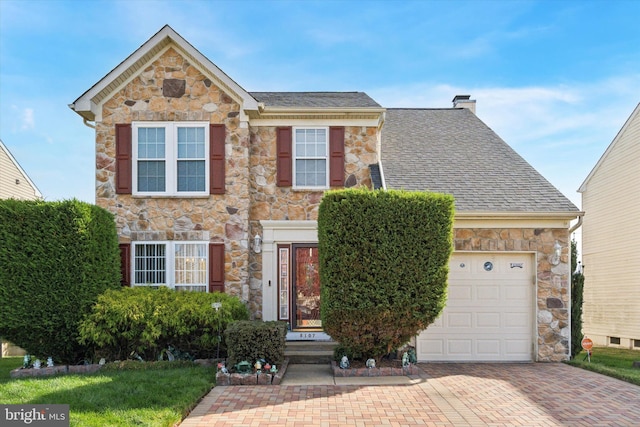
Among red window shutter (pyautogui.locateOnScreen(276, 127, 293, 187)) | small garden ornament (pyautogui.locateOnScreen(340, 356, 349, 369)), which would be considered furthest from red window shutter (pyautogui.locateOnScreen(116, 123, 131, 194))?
small garden ornament (pyautogui.locateOnScreen(340, 356, 349, 369))

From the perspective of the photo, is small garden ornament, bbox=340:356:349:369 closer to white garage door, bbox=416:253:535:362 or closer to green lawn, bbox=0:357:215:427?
white garage door, bbox=416:253:535:362

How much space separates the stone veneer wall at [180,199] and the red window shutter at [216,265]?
113 millimetres

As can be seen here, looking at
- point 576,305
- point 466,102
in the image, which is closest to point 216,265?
point 576,305

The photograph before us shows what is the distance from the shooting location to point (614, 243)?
1716 centimetres

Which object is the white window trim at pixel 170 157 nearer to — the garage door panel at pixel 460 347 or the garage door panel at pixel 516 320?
the garage door panel at pixel 460 347

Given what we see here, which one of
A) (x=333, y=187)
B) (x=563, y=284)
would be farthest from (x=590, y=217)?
(x=333, y=187)

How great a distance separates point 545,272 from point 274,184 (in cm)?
618

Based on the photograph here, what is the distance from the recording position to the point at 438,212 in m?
8.93

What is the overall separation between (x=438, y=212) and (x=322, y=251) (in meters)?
2.16

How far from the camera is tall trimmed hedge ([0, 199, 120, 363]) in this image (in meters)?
9.45

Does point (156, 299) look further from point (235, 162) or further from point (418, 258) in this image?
point (418, 258)

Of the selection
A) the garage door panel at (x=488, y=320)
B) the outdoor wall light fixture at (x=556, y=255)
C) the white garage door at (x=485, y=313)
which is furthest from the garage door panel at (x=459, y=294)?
the outdoor wall light fixture at (x=556, y=255)

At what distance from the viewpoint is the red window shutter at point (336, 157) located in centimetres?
1166

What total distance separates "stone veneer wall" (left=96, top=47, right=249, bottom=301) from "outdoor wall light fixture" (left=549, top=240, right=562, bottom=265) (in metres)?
6.52
